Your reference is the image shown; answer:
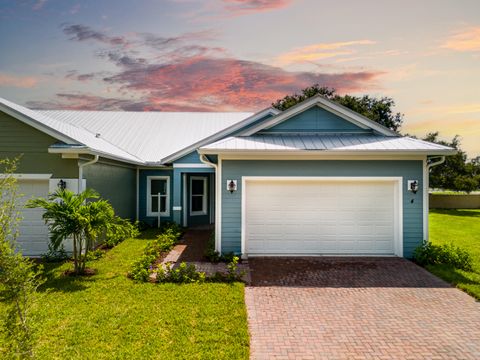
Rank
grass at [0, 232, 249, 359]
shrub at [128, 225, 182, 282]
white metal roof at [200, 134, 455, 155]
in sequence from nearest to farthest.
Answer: grass at [0, 232, 249, 359]
shrub at [128, 225, 182, 282]
white metal roof at [200, 134, 455, 155]

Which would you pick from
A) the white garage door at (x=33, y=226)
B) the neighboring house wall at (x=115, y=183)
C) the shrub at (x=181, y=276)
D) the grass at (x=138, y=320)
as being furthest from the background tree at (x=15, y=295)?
the white garage door at (x=33, y=226)

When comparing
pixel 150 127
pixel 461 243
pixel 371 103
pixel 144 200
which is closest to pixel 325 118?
pixel 461 243

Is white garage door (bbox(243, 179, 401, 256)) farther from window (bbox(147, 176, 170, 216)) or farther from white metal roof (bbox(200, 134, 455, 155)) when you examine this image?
window (bbox(147, 176, 170, 216))

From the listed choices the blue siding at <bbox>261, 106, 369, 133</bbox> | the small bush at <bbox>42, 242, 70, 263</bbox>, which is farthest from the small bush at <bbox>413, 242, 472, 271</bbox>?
the small bush at <bbox>42, 242, 70, 263</bbox>

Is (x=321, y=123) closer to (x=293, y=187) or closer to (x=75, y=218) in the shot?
(x=293, y=187)

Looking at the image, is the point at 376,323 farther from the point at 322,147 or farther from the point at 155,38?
the point at 155,38

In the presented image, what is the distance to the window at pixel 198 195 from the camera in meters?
15.4

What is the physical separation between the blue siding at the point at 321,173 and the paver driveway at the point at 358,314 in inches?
49.7

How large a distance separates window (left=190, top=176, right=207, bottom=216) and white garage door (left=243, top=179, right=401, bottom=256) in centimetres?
716

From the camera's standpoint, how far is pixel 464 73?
1055cm

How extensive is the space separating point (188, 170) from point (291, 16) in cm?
763

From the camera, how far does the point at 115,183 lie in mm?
11680

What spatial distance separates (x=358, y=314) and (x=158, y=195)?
1155 cm

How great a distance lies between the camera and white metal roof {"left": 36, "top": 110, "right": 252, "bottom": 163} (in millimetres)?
15117
